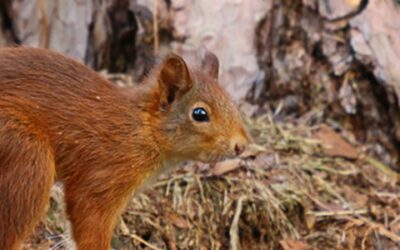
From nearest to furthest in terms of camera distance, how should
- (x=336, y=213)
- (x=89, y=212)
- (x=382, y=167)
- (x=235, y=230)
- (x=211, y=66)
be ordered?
(x=89, y=212)
(x=211, y=66)
(x=235, y=230)
(x=336, y=213)
(x=382, y=167)

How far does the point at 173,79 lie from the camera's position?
201 inches

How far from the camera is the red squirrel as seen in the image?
4.81 m

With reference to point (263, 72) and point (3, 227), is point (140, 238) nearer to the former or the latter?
point (3, 227)

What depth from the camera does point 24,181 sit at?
4703 millimetres

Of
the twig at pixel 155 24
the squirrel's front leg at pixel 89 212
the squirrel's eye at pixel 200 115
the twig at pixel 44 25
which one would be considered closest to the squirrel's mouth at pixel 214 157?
the squirrel's eye at pixel 200 115

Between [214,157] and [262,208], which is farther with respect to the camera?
[262,208]

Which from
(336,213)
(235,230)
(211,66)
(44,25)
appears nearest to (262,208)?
(235,230)

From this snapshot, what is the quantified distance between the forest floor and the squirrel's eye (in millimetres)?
971

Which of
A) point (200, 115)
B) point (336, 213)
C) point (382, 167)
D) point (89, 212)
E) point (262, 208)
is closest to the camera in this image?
point (89, 212)

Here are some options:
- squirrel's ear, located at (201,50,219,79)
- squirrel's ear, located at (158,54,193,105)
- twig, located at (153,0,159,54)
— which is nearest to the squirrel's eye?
squirrel's ear, located at (158,54,193,105)

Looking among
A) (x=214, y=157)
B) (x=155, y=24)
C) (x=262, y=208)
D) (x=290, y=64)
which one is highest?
(x=155, y=24)

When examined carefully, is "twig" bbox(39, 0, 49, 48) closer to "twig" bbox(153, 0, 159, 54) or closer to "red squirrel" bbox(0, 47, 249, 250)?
"twig" bbox(153, 0, 159, 54)

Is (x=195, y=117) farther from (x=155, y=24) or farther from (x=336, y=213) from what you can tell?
(x=155, y=24)

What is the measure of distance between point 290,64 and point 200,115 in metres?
2.44
